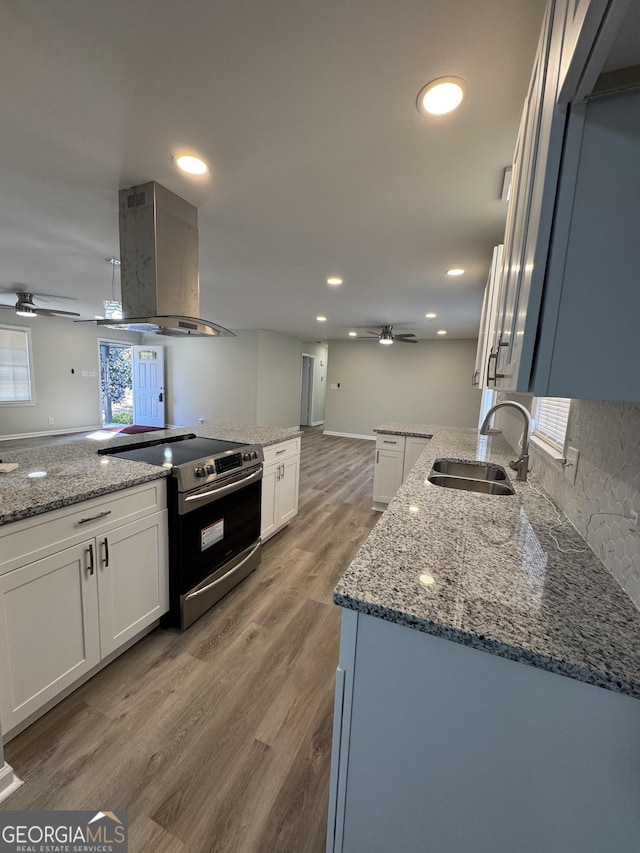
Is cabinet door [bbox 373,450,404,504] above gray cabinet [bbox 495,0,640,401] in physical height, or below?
below

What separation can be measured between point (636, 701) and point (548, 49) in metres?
1.30

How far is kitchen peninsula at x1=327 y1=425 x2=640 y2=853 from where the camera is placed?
643 millimetres

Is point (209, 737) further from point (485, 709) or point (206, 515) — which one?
point (485, 709)

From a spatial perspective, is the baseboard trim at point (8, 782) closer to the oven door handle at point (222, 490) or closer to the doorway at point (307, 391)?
the oven door handle at point (222, 490)

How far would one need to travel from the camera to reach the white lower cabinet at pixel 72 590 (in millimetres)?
1253

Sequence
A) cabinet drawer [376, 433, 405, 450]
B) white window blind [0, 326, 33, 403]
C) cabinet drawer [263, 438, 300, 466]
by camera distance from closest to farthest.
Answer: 1. cabinet drawer [263, 438, 300, 466]
2. cabinet drawer [376, 433, 405, 450]
3. white window blind [0, 326, 33, 403]

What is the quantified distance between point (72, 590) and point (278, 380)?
22.9ft

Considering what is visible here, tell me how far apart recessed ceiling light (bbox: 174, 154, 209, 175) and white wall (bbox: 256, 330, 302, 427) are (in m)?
5.59

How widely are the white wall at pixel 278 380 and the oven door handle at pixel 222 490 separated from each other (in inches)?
203

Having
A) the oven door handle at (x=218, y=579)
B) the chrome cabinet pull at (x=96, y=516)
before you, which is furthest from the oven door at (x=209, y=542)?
the chrome cabinet pull at (x=96, y=516)

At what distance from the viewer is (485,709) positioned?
712 mm

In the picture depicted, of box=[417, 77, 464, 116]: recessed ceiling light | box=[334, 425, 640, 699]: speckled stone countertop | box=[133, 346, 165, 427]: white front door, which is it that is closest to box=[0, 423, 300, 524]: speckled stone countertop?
box=[334, 425, 640, 699]: speckled stone countertop

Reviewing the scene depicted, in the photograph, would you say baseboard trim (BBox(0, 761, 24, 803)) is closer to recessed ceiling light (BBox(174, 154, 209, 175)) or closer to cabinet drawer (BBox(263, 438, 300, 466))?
cabinet drawer (BBox(263, 438, 300, 466))

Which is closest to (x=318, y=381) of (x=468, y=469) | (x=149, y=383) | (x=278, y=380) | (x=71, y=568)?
(x=278, y=380)
